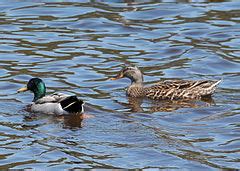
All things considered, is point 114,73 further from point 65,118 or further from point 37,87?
point 65,118

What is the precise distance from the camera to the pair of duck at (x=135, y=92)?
655 inches

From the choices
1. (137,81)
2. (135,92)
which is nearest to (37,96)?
(135,92)

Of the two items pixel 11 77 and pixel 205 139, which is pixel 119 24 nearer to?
pixel 11 77

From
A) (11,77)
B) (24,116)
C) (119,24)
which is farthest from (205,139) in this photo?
(119,24)

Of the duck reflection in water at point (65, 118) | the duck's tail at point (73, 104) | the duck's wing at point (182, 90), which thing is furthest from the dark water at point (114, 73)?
the duck's wing at point (182, 90)

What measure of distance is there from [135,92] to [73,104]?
6.98 feet

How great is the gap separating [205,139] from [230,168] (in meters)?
1.68

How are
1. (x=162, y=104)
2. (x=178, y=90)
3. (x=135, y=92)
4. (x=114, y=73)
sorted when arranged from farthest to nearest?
1. (x=114, y=73)
2. (x=135, y=92)
3. (x=178, y=90)
4. (x=162, y=104)

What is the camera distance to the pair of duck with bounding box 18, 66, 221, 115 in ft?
54.5

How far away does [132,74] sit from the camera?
18.8 metres

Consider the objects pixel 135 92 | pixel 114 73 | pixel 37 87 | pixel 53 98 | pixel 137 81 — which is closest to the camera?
pixel 53 98

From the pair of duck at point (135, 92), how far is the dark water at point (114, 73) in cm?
22

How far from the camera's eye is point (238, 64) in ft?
66.2

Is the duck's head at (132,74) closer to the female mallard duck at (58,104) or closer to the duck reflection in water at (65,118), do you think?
the duck reflection in water at (65,118)
